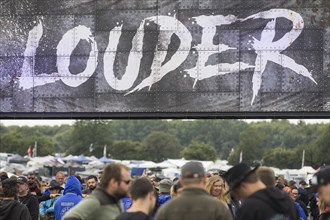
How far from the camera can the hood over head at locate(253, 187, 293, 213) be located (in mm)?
7750

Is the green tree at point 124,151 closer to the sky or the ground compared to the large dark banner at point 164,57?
closer to the ground

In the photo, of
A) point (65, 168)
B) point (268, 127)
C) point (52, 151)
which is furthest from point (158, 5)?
point (268, 127)

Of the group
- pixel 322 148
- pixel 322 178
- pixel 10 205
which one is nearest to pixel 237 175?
pixel 322 178

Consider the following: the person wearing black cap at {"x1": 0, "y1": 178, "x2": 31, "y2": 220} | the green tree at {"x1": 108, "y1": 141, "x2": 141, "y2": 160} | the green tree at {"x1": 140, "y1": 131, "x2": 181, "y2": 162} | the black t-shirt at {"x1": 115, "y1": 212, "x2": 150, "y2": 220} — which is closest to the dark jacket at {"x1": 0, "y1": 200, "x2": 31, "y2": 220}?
the person wearing black cap at {"x1": 0, "y1": 178, "x2": 31, "y2": 220}

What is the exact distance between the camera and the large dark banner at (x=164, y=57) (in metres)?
17.8

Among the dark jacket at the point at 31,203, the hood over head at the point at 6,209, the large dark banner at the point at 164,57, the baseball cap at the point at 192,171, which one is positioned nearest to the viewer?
the baseball cap at the point at 192,171

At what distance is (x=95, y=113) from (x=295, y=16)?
4.43m

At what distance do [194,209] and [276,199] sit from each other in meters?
0.82

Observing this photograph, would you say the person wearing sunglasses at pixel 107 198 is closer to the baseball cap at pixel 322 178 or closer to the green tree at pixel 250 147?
the baseball cap at pixel 322 178

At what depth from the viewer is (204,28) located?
59.2 feet

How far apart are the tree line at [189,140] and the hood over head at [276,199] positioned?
81.5 metres

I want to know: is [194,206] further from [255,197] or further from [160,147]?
[160,147]

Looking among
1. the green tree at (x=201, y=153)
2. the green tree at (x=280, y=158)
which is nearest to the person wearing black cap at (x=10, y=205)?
the green tree at (x=280, y=158)

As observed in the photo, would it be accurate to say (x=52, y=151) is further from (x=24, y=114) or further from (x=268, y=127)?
(x=24, y=114)
